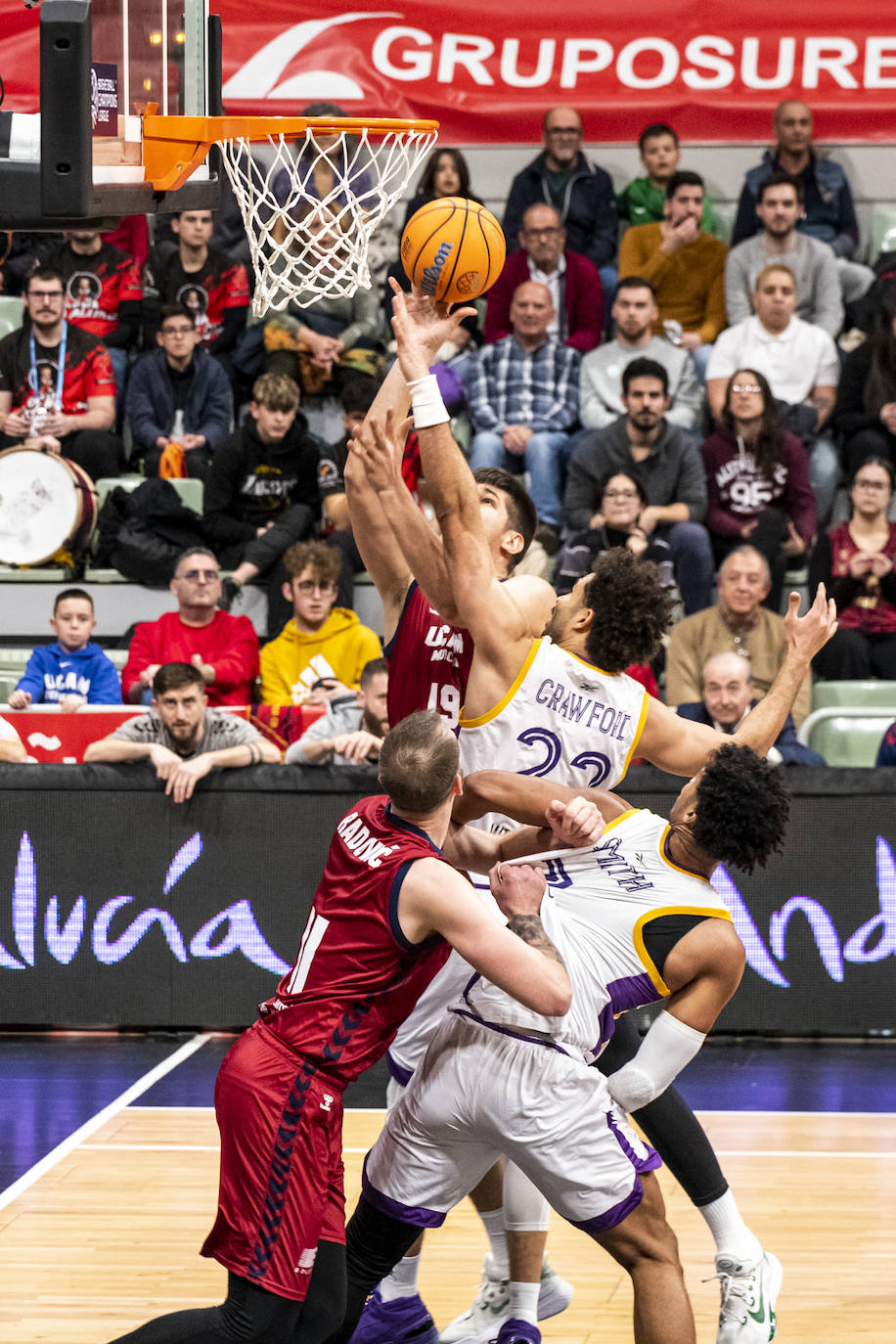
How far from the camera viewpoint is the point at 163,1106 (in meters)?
6.91

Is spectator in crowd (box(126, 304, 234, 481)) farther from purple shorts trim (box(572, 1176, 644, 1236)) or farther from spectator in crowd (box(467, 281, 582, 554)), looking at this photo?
purple shorts trim (box(572, 1176, 644, 1236))

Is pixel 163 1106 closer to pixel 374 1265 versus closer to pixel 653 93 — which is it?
pixel 374 1265

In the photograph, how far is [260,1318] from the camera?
151 inches

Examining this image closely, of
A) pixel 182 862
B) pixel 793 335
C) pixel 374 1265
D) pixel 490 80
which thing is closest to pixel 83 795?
pixel 182 862

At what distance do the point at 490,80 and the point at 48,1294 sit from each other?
8.71 metres

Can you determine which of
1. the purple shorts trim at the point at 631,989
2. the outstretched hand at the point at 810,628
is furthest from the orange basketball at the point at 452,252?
the purple shorts trim at the point at 631,989

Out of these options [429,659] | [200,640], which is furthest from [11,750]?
[429,659]

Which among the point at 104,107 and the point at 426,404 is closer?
the point at 426,404

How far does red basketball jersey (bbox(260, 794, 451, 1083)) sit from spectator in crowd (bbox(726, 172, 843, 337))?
25.2 feet

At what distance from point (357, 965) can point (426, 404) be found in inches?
58.7

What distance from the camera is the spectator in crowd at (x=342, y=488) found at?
9.78 m

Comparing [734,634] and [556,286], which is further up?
[556,286]

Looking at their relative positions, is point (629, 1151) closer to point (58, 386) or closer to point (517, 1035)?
point (517, 1035)

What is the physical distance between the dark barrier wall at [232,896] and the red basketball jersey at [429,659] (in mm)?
2737
